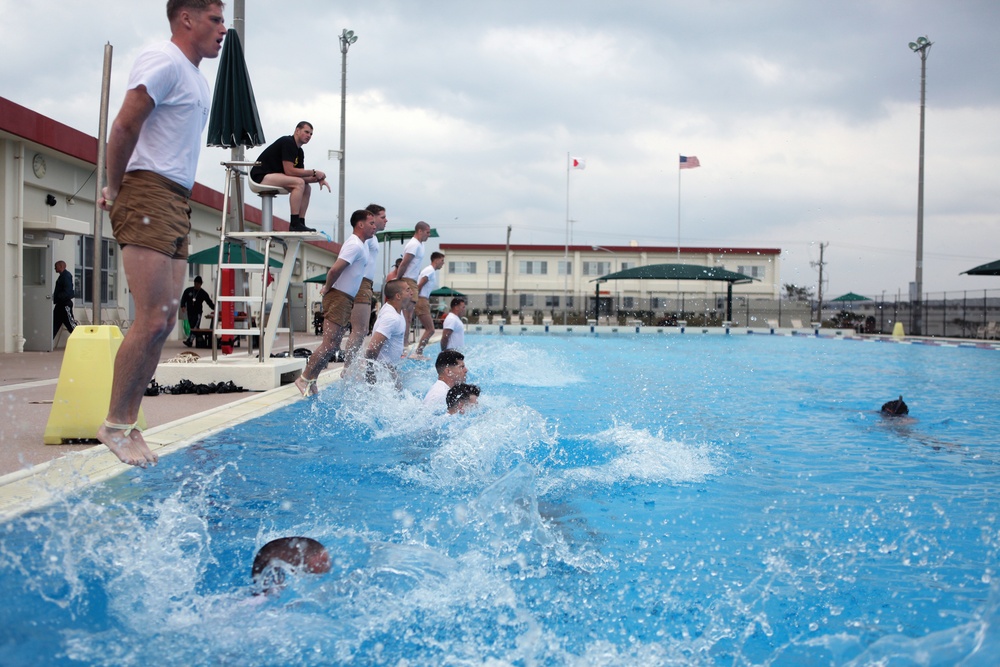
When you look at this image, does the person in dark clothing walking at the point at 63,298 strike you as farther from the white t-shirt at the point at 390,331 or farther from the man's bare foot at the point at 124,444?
the man's bare foot at the point at 124,444

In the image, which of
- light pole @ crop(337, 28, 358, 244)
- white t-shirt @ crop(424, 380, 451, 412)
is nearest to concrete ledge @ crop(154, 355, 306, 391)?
white t-shirt @ crop(424, 380, 451, 412)

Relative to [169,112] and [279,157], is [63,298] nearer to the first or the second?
[279,157]

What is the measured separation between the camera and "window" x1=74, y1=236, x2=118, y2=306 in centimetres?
1659

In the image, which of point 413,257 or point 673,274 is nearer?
point 413,257

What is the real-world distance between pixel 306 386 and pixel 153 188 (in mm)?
4871

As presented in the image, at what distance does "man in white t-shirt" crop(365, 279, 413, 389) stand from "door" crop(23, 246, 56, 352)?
9.95 m

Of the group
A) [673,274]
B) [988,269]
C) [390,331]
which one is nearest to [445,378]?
[390,331]

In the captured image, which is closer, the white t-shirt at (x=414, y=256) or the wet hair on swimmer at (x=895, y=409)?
the wet hair on swimmer at (x=895, y=409)

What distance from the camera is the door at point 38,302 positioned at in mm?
14219

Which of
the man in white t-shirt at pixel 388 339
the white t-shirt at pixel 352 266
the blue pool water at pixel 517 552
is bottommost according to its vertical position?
the blue pool water at pixel 517 552

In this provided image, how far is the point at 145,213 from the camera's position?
3070 mm

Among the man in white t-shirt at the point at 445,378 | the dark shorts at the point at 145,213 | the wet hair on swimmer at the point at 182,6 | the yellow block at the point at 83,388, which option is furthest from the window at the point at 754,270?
the dark shorts at the point at 145,213

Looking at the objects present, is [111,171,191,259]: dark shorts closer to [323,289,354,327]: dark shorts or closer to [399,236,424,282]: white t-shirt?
[323,289,354,327]: dark shorts

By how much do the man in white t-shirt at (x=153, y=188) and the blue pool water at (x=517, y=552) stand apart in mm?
612
